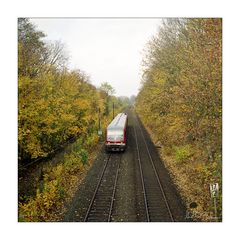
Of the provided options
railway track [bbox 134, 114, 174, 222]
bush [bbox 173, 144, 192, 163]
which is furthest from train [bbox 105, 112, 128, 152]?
bush [bbox 173, 144, 192, 163]

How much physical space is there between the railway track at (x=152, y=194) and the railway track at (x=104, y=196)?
1915mm

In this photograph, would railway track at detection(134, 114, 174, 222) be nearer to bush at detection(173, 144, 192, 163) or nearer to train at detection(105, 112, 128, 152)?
bush at detection(173, 144, 192, 163)

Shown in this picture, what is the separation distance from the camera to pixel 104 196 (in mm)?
18000

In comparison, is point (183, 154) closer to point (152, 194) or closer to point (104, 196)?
point (152, 194)

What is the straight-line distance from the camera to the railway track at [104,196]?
602 inches

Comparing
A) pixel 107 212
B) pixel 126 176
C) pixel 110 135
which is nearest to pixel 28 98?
pixel 107 212

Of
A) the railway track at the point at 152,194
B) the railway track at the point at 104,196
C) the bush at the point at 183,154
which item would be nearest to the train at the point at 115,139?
the railway track at the point at 152,194

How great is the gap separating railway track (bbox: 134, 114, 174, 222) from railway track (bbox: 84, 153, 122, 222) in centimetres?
192

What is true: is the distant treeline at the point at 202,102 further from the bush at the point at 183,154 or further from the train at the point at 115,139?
the train at the point at 115,139

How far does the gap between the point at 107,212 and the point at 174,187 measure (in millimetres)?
5418

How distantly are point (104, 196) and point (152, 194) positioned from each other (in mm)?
2858

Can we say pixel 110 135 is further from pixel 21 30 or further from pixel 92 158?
pixel 21 30

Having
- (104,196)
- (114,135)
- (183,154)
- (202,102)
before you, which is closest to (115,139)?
(114,135)

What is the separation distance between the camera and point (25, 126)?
17109mm
